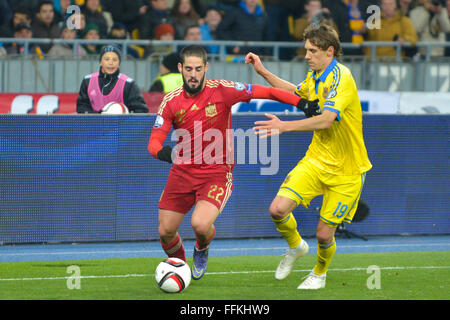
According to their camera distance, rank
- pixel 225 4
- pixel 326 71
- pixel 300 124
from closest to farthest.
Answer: pixel 300 124, pixel 326 71, pixel 225 4

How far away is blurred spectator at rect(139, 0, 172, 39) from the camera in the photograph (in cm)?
1559

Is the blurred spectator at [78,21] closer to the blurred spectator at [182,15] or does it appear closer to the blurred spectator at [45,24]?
the blurred spectator at [45,24]

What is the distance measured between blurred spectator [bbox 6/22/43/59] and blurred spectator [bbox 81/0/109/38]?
1.01 metres

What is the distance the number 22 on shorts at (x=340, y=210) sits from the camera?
331 inches

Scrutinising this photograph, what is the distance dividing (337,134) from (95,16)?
7.70m

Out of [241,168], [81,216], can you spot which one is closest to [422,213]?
[241,168]

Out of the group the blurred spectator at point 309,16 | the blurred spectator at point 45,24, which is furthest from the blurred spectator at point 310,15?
the blurred spectator at point 45,24

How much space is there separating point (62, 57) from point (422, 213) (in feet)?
19.2

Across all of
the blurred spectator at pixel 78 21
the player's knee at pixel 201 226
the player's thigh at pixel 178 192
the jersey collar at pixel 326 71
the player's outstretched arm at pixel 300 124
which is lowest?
the player's knee at pixel 201 226

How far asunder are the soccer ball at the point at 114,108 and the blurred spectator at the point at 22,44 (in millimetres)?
3346

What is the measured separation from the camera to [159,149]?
7.75 m

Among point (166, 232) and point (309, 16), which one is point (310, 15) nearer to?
point (309, 16)

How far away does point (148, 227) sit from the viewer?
11648mm

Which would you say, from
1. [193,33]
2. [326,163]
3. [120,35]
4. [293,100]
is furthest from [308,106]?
[120,35]
